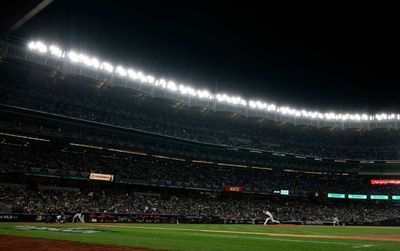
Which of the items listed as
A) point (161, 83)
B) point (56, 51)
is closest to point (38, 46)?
point (56, 51)

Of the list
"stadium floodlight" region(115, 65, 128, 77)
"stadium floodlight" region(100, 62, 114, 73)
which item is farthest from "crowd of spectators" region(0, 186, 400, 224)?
"stadium floodlight" region(100, 62, 114, 73)

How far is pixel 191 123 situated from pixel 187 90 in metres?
7.87

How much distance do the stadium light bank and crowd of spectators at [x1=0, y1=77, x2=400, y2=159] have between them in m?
3.21

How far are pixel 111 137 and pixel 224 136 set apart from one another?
23.5 metres

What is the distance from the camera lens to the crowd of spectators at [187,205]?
137 feet

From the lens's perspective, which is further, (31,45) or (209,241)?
(31,45)

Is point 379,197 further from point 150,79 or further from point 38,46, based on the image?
point 38,46

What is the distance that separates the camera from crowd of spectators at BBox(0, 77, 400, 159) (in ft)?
167

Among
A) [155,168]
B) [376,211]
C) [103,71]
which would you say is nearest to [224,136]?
[155,168]

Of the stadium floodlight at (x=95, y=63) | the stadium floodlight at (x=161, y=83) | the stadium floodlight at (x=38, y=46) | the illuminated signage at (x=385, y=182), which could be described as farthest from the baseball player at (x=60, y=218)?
the illuminated signage at (x=385, y=182)

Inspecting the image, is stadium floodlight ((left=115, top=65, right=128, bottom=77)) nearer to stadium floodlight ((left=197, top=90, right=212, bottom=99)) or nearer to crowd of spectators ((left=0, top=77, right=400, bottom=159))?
crowd of spectators ((left=0, top=77, right=400, bottom=159))

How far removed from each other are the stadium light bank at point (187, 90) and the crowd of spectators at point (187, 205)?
1784cm

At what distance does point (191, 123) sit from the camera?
67562 millimetres

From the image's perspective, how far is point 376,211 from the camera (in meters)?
67.0
